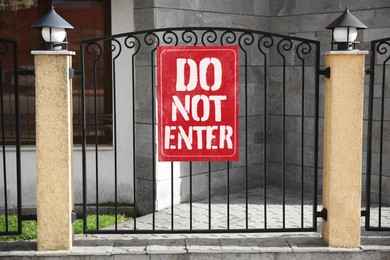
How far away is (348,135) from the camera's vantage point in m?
5.92

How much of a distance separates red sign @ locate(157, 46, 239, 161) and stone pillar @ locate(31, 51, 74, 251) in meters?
1.00

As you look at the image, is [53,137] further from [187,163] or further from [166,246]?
[187,163]

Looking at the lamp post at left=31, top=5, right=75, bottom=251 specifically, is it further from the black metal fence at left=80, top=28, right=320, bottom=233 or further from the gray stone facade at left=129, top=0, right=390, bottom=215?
the gray stone facade at left=129, top=0, right=390, bottom=215

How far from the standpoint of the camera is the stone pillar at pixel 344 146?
5.86 meters

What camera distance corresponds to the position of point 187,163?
835 centimetres

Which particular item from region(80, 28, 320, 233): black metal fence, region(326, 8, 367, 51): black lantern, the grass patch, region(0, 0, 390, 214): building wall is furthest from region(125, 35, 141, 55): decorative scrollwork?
the grass patch

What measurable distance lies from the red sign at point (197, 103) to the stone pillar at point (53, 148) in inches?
39.5

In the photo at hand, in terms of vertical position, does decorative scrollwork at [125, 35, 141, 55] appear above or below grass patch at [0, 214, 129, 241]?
above

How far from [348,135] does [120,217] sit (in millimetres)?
3480

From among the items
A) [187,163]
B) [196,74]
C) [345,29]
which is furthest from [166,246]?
[345,29]

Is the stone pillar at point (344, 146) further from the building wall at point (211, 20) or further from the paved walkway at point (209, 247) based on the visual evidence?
the building wall at point (211, 20)

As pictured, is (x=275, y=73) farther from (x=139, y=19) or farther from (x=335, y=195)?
(x=335, y=195)

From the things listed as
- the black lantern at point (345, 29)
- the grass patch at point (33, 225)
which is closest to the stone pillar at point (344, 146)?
the black lantern at point (345, 29)

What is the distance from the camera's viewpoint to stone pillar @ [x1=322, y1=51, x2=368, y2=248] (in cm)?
586
